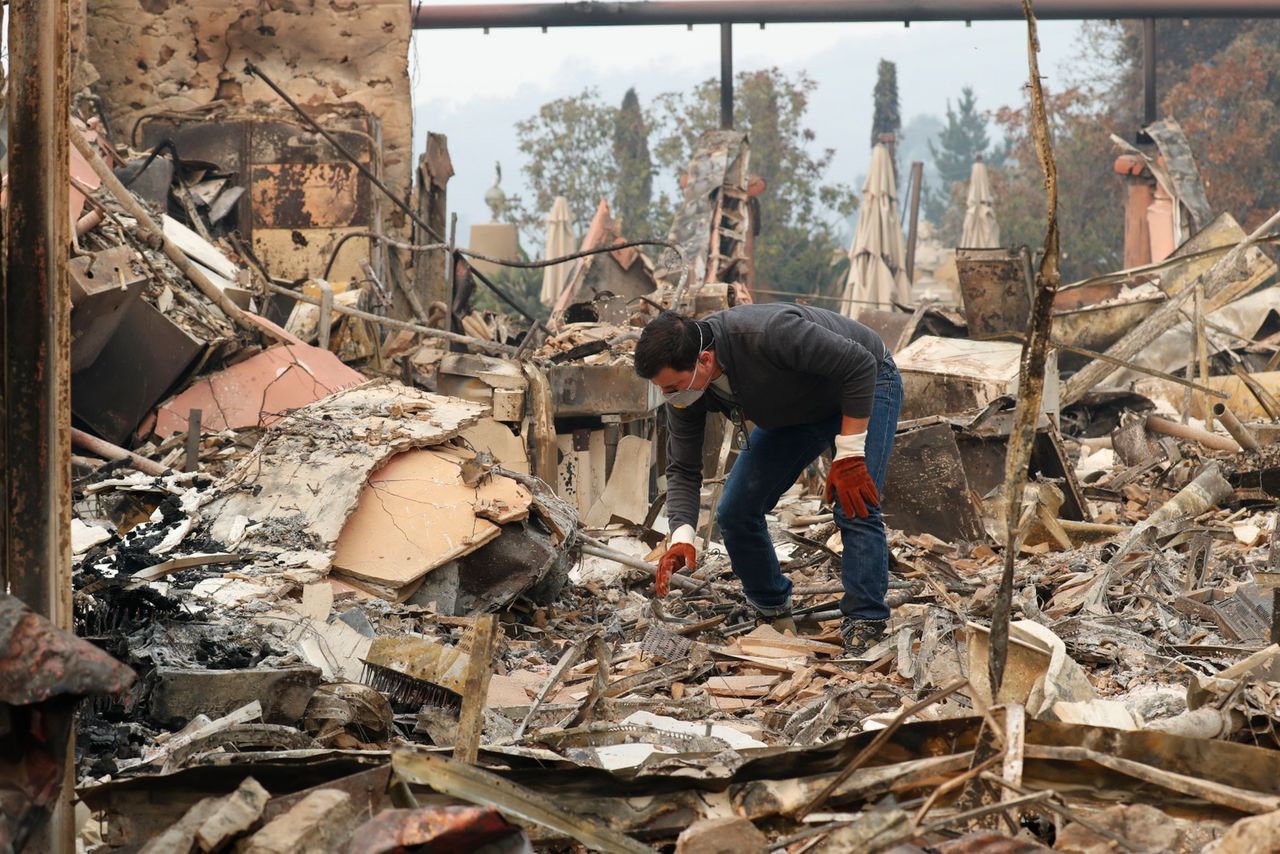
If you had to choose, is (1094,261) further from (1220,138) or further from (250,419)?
(250,419)

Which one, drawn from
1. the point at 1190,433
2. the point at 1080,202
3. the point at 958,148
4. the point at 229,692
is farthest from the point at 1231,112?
the point at 958,148

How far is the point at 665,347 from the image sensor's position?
4.77 metres

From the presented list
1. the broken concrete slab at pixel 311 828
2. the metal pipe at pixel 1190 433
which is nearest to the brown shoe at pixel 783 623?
the broken concrete slab at pixel 311 828

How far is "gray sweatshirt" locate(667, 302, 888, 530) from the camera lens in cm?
498

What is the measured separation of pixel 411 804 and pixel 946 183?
63668mm

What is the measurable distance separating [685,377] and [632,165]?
2878cm

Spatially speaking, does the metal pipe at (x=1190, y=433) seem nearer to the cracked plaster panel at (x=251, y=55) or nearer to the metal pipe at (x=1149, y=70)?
the cracked plaster panel at (x=251, y=55)

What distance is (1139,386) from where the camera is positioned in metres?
13.7

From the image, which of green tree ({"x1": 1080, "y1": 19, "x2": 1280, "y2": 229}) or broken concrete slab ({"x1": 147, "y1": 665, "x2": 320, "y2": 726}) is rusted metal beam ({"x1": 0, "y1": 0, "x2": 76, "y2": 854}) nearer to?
broken concrete slab ({"x1": 147, "y1": 665, "x2": 320, "y2": 726})

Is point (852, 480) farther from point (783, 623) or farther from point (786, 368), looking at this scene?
point (783, 623)

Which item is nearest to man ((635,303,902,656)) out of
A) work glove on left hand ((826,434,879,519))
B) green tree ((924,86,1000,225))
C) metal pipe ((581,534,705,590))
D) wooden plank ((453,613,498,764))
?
work glove on left hand ((826,434,879,519))

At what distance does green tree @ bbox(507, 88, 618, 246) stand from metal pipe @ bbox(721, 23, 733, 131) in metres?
14.4

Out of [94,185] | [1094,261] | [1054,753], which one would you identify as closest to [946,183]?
[1094,261]

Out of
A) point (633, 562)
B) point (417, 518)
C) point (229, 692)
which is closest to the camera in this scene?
point (229, 692)
